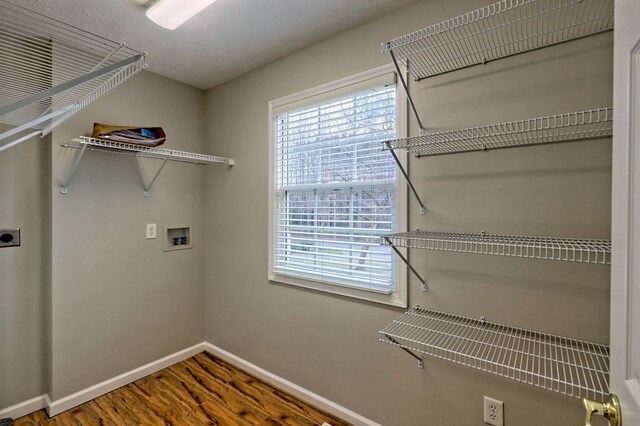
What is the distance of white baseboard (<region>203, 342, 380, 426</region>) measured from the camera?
1852 mm

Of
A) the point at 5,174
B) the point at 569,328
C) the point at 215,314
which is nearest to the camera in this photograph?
the point at 569,328

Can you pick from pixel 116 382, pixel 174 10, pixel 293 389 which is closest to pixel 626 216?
pixel 174 10

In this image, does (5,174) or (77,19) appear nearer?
(77,19)

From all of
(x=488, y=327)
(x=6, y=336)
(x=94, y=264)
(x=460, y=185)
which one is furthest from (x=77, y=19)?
(x=488, y=327)

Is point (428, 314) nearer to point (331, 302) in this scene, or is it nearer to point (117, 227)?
point (331, 302)

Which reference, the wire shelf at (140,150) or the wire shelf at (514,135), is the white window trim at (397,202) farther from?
the wire shelf at (140,150)

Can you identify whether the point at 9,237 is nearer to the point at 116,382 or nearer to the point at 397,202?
the point at 116,382

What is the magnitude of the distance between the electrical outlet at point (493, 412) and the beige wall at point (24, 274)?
2554mm

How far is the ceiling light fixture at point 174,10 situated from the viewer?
1.35 m

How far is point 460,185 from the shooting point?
150cm

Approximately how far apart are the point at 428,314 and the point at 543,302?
487 millimetres

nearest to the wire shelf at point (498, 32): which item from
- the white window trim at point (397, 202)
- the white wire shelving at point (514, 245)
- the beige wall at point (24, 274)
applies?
the white window trim at point (397, 202)

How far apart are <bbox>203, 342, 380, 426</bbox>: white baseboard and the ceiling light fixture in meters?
2.20

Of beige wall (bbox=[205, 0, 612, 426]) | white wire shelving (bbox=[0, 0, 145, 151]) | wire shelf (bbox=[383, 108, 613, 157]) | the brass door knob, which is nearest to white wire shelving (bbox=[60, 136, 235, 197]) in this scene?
white wire shelving (bbox=[0, 0, 145, 151])
